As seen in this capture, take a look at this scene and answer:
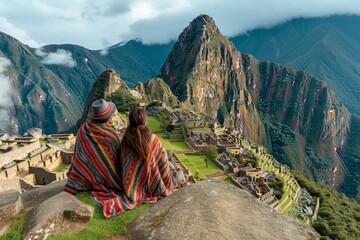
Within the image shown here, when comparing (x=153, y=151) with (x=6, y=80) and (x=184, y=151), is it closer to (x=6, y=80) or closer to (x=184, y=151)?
(x=184, y=151)

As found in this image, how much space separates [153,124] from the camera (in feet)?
175

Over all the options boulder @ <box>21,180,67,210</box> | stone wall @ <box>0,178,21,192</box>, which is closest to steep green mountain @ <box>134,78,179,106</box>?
stone wall @ <box>0,178,21,192</box>

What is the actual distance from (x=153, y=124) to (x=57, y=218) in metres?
48.0

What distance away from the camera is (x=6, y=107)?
5719 inches

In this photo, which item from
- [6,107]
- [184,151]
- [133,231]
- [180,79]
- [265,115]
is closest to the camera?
[133,231]

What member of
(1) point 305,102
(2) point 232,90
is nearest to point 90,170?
(2) point 232,90

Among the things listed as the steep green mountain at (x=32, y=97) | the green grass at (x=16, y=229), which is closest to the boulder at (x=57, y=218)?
the green grass at (x=16, y=229)

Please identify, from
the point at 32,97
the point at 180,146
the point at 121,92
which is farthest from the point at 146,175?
the point at 32,97

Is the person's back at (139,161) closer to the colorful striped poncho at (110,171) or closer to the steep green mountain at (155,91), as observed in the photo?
the colorful striped poncho at (110,171)

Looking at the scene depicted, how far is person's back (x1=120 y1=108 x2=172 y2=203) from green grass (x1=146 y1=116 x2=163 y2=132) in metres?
42.1

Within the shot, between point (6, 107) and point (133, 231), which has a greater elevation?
point (133, 231)

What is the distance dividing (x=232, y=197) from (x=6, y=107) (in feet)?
526

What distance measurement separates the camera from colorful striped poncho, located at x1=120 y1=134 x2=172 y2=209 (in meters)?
6.30

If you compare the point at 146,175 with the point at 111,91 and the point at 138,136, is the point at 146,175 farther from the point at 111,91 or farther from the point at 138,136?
the point at 111,91
